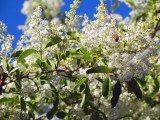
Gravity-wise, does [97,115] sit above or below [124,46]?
below

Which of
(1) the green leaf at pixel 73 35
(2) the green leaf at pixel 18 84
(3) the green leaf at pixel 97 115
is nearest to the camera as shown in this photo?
(1) the green leaf at pixel 73 35

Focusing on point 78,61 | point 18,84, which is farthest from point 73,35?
point 18,84

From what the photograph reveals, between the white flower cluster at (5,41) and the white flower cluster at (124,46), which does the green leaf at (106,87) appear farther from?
the white flower cluster at (5,41)

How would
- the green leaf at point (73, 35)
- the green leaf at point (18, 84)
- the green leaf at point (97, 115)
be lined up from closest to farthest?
the green leaf at point (73, 35) < the green leaf at point (18, 84) < the green leaf at point (97, 115)

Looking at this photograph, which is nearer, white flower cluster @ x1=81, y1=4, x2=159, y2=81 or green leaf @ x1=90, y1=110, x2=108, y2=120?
white flower cluster @ x1=81, y1=4, x2=159, y2=81

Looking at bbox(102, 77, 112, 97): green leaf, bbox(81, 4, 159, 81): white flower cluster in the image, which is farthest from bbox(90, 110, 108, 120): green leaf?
bbox(81, 4, 159, 81): white flower cluster

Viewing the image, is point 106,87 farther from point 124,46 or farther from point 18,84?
point 18,84

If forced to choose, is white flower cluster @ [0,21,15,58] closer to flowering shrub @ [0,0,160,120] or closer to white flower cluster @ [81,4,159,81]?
flowering shrub @ [0,0,160,120]

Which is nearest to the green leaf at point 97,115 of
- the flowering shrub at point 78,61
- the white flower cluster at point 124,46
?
the flowering shrub at point 78,61

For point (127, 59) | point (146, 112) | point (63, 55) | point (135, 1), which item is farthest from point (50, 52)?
point (135, 1)
